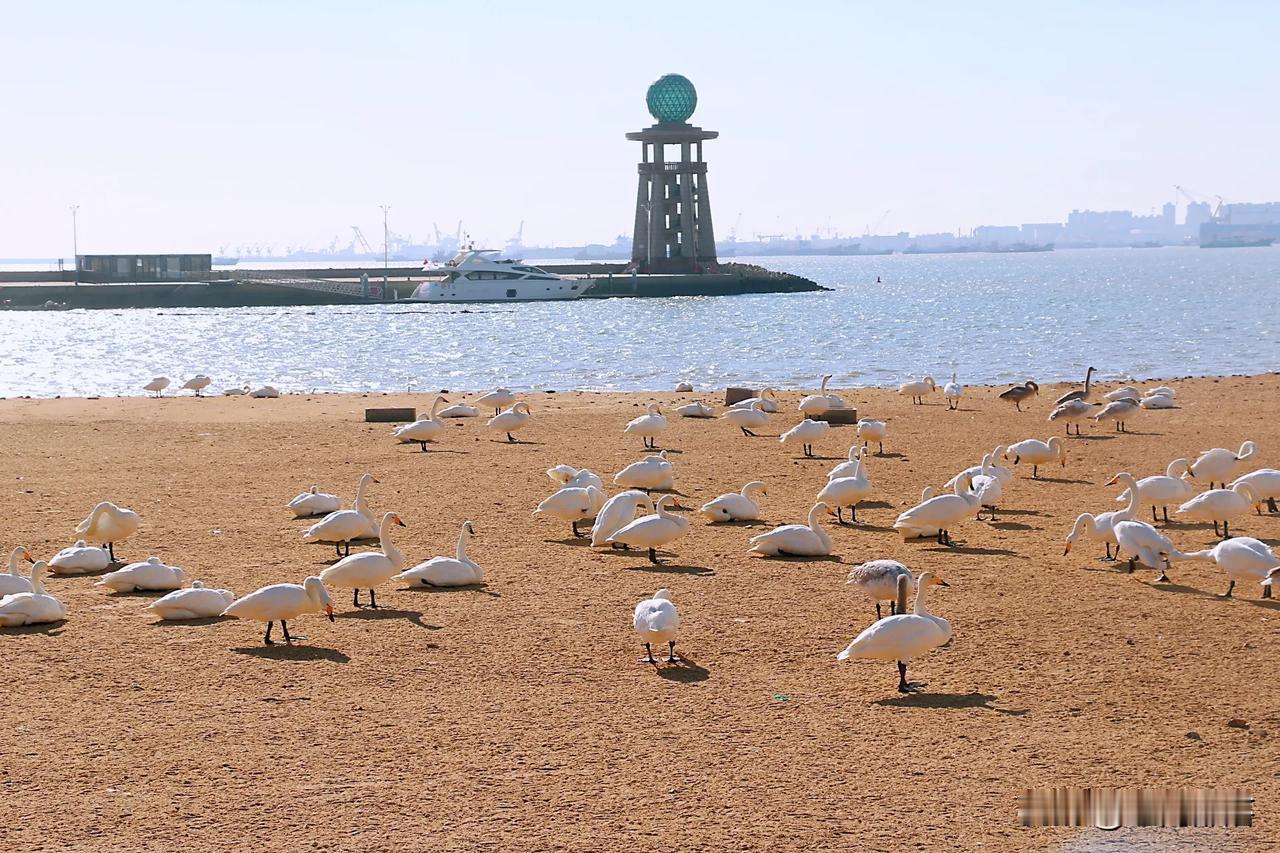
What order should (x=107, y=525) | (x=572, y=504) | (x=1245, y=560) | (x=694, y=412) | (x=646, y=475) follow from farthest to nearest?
1. (x=694, y=412)
2. (x=646, y=475)
3. (x=572, y=504)
4. (x=107, y=525)
5. (x=1245, y=560)

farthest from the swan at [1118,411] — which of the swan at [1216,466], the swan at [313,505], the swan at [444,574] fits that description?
the swan at [444,574]

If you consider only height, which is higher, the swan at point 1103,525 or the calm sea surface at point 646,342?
the swan at point 1103,525

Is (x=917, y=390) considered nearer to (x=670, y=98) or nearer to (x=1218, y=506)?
(x=1218, y=506)

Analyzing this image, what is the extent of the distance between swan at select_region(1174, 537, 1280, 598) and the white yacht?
96.1 m

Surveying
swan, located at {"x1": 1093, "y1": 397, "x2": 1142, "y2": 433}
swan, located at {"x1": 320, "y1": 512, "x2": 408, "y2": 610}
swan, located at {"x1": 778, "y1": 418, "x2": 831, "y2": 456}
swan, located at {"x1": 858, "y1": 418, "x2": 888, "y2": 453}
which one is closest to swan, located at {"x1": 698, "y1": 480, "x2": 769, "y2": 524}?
swan, located at {"x1": 320, "y1": 512, "x2": 408, "y2": 610}

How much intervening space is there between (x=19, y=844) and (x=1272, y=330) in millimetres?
61873

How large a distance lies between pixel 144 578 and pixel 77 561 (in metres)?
1.22

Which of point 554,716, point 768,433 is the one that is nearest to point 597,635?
point 554,716

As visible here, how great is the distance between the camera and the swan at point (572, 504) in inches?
571

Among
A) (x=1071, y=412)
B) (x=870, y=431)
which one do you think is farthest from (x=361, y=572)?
(x=1071, y=412)

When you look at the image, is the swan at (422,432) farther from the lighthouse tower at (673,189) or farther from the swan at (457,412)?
the lighthouse tower at (673,189)

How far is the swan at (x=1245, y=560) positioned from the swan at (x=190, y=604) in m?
7.31

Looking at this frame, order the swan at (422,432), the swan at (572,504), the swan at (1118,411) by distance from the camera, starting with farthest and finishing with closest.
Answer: the swan at (1118,411) < the swan at (422,432) < the swan at (572,504)

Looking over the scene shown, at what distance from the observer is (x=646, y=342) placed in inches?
2491
